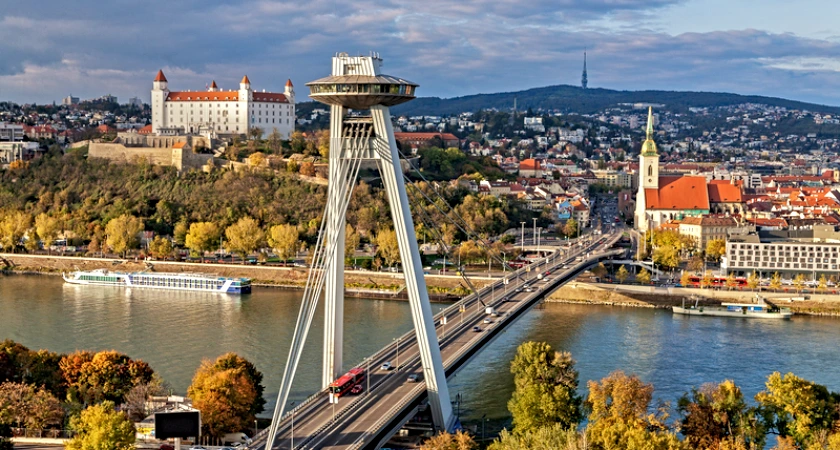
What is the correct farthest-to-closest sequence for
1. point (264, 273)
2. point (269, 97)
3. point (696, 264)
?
1. point (269, 97)
2. point (264, 273)
3. point (696, 264)

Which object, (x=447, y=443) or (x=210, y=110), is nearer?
(x=447, y=443)

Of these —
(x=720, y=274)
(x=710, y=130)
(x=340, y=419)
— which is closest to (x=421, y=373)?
(x=340, y=419)

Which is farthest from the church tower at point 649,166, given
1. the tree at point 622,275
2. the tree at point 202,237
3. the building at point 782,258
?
the tree at point 202,237

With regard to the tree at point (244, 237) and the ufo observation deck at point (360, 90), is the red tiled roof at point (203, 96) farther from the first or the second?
the ufo observation deck at point (360, 90)

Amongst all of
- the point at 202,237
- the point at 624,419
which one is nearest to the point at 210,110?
the point at 202,237

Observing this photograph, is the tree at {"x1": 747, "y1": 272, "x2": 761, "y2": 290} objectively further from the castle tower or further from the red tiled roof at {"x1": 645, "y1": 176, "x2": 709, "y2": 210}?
the castle tower

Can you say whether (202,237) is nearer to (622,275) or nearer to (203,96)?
(622,275)

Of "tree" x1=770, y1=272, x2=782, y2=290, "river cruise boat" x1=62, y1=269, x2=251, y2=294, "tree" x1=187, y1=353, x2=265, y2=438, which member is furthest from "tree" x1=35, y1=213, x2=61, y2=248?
"tree" x1=770, y1=272, x2=782, y2=290
